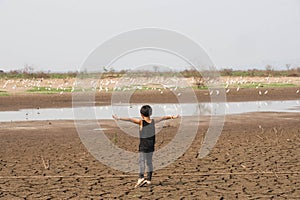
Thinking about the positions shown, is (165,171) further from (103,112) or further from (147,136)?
(103,112)

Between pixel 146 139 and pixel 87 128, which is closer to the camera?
pixel 146 139

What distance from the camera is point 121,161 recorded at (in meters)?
9.88

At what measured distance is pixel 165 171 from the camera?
8.83 m

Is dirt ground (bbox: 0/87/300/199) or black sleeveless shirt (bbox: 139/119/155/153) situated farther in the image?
dirt ground (bbox: 0/87/300/199)

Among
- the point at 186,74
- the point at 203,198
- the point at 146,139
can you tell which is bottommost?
the point at 203,198

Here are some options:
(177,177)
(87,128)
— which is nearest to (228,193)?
(177,177)

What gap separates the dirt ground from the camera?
7.26 meters

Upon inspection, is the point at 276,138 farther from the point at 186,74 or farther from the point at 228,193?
the point at 186,74

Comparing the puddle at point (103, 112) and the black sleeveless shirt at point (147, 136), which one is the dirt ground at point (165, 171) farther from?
the puddle at point (103, 112)

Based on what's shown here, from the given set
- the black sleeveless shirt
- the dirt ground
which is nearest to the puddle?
the dirt ground

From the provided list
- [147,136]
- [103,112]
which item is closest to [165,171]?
[147,136]

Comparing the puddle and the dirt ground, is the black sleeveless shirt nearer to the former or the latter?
the dirt ground

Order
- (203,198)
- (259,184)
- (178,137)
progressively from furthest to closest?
(178,137) < (259,184) < (203,198)

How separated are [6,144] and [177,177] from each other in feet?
20.2
